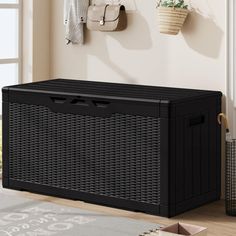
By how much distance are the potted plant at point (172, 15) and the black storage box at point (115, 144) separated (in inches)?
14.1

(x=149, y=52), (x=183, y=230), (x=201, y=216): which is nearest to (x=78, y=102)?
(x=149, y=52)

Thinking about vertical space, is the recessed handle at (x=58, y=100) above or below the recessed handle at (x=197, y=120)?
above

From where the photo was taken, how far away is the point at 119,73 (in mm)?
5035

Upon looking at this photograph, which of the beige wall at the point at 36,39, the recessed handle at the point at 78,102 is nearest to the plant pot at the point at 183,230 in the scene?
the recessed handle at the point at 78,102

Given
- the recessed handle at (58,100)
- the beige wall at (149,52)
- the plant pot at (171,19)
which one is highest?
the plant pot at (171,19)

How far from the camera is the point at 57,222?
4.06 meters

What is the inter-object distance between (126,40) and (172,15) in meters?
0.52

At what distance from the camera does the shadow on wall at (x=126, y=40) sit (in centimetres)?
488

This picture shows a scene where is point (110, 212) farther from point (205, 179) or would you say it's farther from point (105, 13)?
point (105, 13)

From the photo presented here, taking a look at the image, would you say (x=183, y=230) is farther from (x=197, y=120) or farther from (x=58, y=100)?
(x=58, y=100)

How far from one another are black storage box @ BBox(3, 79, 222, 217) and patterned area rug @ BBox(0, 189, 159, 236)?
20cm

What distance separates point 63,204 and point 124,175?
41 centimetres

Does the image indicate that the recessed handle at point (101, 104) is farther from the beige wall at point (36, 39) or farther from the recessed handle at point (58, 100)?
the beige wall at point (36, 39)

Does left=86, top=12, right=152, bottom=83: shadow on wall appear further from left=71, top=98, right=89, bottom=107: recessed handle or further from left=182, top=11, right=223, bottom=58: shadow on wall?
left=71, top=98, right=89, bottom=107: recessed handle
